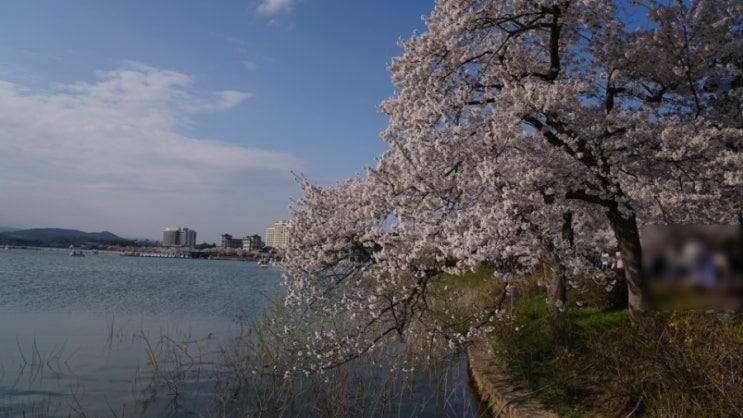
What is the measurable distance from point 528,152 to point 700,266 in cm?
533

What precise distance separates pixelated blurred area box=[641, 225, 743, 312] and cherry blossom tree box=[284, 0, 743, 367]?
3688 mm

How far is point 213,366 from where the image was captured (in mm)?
12445

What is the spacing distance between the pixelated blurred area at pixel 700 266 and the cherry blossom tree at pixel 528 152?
369 centimetres

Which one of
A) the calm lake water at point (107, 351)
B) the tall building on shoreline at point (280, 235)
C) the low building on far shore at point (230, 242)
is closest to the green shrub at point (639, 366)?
the calm lake water at point (107, 351)

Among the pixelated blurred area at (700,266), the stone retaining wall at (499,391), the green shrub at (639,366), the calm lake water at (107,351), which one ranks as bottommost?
the calm lake water at (107,351)

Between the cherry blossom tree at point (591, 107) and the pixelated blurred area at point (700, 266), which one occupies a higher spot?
the cherry blossom tree at point (591, 107)

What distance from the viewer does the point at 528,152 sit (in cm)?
815

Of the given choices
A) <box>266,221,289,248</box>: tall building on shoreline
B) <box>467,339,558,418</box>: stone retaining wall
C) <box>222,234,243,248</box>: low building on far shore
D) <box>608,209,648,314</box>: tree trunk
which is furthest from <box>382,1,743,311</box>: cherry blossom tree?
<box>222,234,243,248</box>: low building on far shore

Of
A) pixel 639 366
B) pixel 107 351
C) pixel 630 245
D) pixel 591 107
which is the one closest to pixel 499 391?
pixel 639 366

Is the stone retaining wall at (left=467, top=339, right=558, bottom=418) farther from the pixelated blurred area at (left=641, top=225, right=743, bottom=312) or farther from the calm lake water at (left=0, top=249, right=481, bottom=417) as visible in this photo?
the pixelated blurred area at (left=641, top=225, right=743, bottom=312)

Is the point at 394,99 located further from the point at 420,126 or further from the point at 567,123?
the point at 567,123

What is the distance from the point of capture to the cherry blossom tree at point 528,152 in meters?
7.94

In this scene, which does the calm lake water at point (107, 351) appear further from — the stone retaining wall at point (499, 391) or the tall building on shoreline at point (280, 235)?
the tall building on shoreline at point (280, 235)

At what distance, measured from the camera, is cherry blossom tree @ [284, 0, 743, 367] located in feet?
26.0
